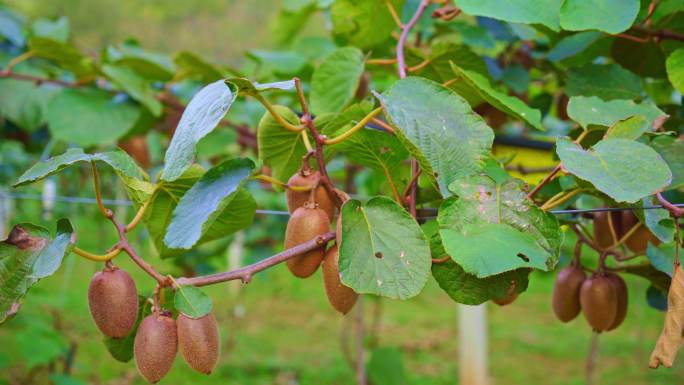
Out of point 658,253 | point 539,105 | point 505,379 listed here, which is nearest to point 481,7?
point 658,253

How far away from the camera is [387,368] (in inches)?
75.1

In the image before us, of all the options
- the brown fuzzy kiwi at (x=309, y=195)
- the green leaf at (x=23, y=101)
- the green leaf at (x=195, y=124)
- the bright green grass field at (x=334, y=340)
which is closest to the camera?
the green leaf at (x=195, y=124)

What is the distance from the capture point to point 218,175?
54 centimetres

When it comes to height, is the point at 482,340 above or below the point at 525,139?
below

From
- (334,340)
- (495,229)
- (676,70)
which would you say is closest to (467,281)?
(495,229)

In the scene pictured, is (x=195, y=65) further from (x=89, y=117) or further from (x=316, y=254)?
(x=316, y=254)

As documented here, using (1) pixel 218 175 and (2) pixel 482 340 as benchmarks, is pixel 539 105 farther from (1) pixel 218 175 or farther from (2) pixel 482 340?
(2) pixel 482 340

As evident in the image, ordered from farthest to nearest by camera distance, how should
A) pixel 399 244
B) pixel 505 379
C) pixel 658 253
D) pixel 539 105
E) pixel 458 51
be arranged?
1. pixel 505 379
2. pixel 539 105
3. pixel 458 51
4. pixel 658 253
5. pixel 399 244

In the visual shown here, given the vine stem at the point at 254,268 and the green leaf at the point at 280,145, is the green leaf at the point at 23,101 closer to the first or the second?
the green leaf at the point at 280,145

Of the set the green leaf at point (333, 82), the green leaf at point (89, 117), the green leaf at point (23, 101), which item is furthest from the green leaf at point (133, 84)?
the green leaf at point (333, 82)

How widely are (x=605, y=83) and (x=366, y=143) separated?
35 centimetres

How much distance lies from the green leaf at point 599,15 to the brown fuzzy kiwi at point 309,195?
0.27 meters

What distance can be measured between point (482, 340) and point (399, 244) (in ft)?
7.48

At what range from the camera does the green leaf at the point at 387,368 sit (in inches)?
74.5
